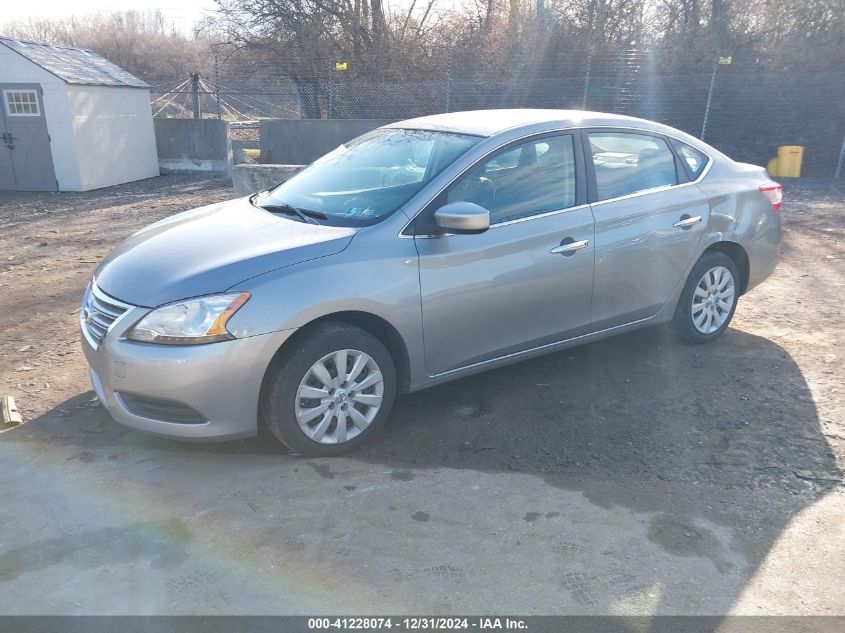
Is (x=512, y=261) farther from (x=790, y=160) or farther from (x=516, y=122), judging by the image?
(x=790, y=160)

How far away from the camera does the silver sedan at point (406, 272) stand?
3.45 m

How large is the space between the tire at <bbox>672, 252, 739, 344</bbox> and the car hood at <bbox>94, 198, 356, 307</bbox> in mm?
2703

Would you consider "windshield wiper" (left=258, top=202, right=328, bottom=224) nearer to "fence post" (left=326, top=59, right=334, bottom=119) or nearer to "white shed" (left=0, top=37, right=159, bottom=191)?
"white shed" (left=0, top=37, right=159, bottom=191)

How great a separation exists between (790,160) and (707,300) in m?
12.2

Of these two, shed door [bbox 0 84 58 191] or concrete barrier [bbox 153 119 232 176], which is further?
concrete barrier [bbox 153 119 232 176]

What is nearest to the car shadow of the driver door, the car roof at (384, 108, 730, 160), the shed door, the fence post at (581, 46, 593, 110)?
the driver door

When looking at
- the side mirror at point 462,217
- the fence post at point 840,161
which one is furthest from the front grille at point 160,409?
the fence post at point 840,161

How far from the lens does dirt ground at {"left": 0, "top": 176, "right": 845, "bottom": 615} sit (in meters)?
2.76

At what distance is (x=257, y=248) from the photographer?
3.69 m

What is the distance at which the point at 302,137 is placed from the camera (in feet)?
52.5

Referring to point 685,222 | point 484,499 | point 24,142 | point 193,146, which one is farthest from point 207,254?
point 193,146

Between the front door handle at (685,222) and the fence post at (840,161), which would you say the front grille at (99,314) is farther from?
the fence post at (840,161)

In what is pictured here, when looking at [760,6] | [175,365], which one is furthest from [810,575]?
[760,6]

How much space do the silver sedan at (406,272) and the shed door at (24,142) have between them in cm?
1130
